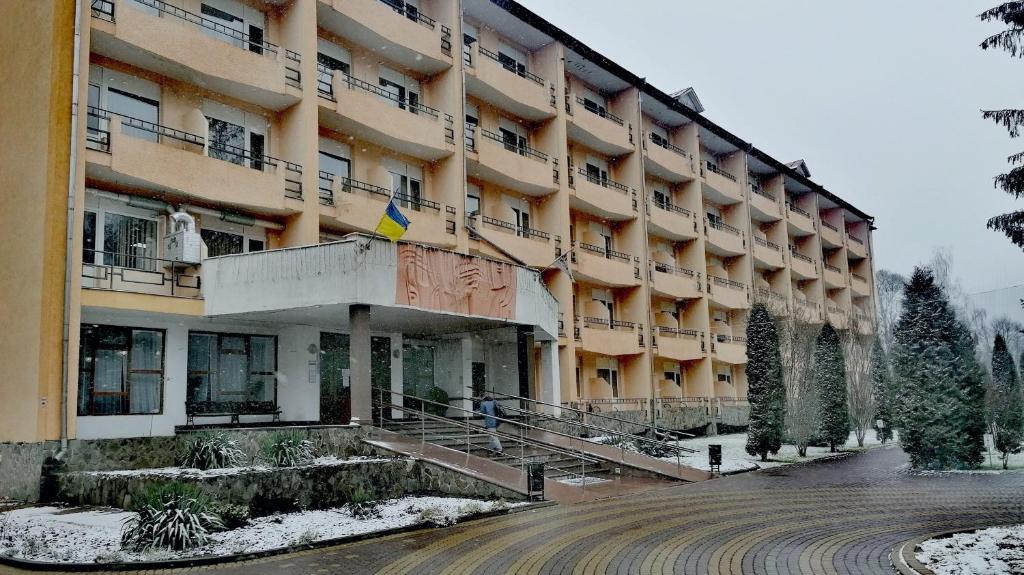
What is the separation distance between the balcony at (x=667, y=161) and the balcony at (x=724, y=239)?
10.5ft

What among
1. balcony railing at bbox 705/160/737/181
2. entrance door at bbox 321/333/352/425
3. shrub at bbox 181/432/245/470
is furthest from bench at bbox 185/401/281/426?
balcony railing at bbox 705/160/737/181

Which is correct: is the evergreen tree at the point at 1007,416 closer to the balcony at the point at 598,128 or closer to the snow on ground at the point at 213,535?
the balcony at the point at 598,128

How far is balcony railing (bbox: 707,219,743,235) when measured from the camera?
4391 centimetres

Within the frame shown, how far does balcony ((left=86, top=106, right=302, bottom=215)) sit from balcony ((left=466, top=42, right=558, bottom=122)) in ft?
30.3

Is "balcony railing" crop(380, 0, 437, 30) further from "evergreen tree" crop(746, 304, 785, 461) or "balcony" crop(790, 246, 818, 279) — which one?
"balcony" crop(790, 246, 818, 279)

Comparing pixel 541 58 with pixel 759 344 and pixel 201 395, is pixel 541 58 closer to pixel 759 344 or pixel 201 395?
pixel 759 344

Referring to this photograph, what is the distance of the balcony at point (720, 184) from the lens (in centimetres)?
4200

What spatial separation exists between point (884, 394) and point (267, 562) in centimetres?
3086

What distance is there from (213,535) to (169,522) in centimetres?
83

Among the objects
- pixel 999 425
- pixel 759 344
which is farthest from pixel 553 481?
pixel 999 425

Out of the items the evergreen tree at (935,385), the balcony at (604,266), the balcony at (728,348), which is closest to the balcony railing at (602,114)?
the balcony at (604,266)

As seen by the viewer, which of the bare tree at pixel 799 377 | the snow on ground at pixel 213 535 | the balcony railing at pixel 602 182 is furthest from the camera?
the balcony railing at pixel 602 182

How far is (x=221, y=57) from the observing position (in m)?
20.3

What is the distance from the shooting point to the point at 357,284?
1789cm
